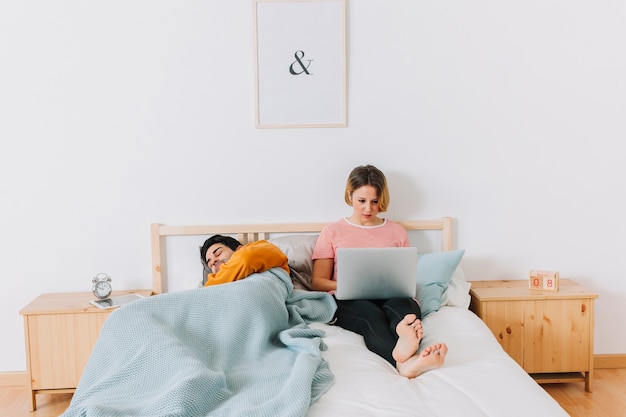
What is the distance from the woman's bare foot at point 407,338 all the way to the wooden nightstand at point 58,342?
125 cm

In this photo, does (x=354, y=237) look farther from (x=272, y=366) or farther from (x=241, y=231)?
(x=272, y=366)

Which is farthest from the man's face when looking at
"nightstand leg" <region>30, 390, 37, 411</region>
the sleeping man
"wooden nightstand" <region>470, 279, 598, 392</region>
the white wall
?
"wooden nightstand" <region>470, 279, 598, 392</region>

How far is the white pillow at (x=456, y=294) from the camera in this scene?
2.56 metres

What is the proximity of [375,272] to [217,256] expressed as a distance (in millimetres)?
715

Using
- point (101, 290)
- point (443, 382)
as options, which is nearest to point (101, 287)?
point (101, 290)

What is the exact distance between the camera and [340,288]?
2.30 m

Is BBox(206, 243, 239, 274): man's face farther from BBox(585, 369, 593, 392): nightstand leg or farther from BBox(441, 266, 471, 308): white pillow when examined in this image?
BBox(585, 369, 593, 392): nightstand leg

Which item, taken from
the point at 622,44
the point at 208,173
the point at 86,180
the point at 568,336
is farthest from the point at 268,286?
the point at 622,44

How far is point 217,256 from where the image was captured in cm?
259

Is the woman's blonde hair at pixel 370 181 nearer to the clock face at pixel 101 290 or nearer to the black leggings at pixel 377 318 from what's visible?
the black leggings at pixel 377 318

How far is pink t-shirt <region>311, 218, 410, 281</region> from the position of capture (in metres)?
2.70

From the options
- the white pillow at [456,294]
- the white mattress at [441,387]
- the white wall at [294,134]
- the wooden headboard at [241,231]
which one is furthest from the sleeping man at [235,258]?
the white pillow at [456,294]

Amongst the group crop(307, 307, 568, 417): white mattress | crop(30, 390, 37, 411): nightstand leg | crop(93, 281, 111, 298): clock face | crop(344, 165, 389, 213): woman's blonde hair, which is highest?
crop(344, 165, 389, 213): woman's blonde hair

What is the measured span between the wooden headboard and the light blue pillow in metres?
0.23
